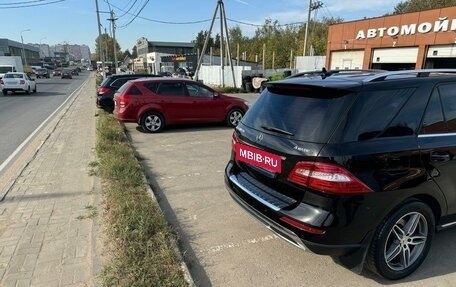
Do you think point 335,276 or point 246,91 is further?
point 246,91

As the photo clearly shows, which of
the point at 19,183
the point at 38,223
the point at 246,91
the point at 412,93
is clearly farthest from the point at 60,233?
the point at 246,91

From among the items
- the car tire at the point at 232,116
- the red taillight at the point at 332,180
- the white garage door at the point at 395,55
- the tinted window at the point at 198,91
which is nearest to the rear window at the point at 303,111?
the red taillight at the point at 332,180

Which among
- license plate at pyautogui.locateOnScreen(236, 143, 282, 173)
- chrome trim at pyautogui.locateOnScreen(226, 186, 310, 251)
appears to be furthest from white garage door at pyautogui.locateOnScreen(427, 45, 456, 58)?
chrome trim at pyautogui.locateOnScreen(226, 186, 310, 251)

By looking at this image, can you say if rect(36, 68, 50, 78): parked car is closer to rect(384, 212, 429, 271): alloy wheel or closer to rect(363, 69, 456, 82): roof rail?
rect(363, 69, 456, 82): roof rail

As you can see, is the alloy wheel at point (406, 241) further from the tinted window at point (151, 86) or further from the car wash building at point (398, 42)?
the car wash building at point (398, 42)

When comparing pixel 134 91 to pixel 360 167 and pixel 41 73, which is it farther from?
pixel 41 73

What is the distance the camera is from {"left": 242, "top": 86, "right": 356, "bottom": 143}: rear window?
2883mm

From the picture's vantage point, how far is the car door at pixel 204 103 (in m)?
10.6

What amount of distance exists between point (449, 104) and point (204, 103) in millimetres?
7879

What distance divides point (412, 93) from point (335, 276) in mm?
1739

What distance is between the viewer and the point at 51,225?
4270 mm

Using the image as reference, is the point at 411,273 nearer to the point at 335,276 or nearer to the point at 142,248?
the point at 335,276

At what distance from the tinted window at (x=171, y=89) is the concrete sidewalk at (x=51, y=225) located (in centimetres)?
345

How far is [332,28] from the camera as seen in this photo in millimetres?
30875
